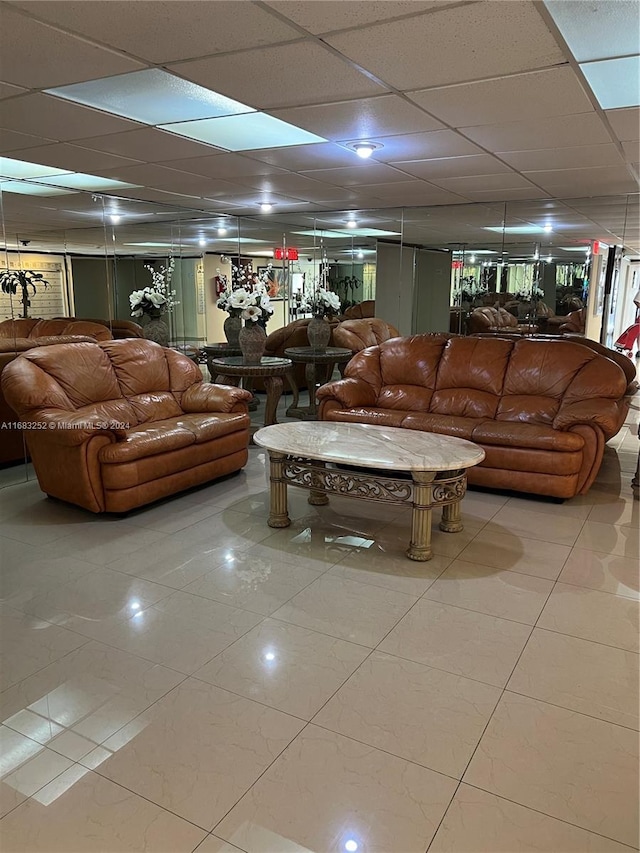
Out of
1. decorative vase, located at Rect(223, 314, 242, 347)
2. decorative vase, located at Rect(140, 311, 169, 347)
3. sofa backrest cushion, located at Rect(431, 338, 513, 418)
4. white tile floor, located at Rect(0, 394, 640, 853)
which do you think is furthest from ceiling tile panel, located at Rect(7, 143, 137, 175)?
sofa backrest cushion, located at Rect(431, 338, 513, 418)

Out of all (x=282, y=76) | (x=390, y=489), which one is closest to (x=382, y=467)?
(x=390, y=489)

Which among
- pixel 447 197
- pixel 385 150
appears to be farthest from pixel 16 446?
pixel 447 197

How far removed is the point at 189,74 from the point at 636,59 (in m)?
1.90

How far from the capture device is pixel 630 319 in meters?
6.77

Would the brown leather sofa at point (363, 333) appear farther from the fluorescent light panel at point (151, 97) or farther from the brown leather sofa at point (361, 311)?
the fluorescent light panel at point (151, 97)

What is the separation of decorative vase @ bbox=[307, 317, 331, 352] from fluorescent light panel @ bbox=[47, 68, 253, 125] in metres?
4.36

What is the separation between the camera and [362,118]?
334 cm

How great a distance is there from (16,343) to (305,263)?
4.23 m

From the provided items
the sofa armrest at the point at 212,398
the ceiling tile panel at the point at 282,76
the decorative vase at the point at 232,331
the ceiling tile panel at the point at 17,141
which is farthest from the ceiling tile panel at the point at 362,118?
the decorative vase at the point at 232,331

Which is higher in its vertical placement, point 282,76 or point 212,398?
point 282,76

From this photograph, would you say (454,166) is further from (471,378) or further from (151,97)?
(151,97)

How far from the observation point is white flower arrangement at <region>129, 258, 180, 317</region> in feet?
21.8

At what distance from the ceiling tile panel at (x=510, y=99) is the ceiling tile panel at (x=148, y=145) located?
1.63m

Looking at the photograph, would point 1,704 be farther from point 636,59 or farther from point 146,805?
point 636,59
